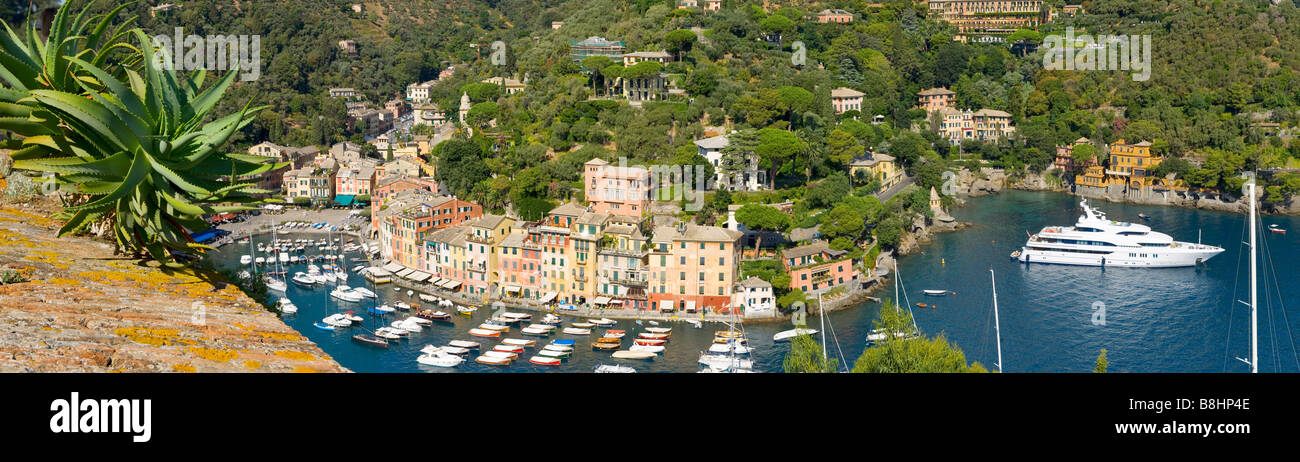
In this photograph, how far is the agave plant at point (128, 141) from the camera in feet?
6.89

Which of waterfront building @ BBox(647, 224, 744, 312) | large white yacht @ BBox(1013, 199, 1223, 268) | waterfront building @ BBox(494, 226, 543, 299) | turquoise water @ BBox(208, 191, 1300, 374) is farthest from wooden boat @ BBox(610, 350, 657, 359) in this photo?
large white yacht @ BBox(1013, 199, 1223, 268)

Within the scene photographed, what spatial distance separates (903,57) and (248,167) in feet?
127

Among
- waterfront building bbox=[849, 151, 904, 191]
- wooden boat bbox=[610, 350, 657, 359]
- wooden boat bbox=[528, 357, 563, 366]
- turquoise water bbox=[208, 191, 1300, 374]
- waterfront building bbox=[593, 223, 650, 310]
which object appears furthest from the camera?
waterfront building bbox=[849, 151, 904, 191]

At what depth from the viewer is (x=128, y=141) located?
2.13 meters

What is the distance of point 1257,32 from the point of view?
40.5 meters

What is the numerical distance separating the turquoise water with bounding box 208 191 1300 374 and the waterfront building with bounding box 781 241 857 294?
3.01 ft

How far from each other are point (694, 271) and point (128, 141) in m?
19.1

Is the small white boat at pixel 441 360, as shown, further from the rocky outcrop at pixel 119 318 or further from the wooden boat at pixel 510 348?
the rocky outcrop at pixel 119 318

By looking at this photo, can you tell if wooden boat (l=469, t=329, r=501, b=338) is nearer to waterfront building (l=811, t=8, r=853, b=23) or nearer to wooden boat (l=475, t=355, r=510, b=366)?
wooden boat (l=475, t=355, r=510, b=366)

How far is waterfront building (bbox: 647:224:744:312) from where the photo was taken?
2098 cm

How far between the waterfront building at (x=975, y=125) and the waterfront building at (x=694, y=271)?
1856cm

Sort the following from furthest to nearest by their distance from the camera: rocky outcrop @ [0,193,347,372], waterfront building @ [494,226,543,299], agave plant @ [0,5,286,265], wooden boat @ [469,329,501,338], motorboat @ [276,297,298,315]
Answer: waterfront building @ [494,226,543,299]
motorboat @ [276,297,298,315]
wooden boat @ [469,329,501,338]
agave plant @ [0,5,286,265]
rocky outcrop @ [0,193,347,372]

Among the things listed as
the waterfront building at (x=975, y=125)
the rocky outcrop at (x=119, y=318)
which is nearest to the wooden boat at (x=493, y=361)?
the rocky outcrop at (x=119, y=318)

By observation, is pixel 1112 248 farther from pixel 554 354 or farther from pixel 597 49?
pixel 597 49
